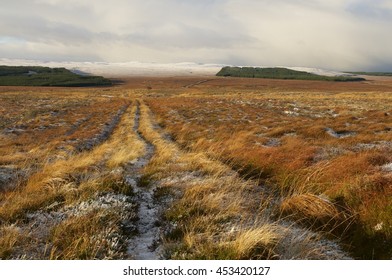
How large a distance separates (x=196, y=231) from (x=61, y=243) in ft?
6.84

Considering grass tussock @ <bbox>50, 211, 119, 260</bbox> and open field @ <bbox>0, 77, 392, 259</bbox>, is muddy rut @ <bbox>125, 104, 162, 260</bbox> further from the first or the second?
grass tussock @ <bbox>50, 211, 119, 260</bbox>

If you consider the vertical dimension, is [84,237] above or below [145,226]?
above

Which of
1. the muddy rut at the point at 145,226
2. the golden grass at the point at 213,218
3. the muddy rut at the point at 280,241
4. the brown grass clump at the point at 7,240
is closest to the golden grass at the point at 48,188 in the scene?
the brown grass clump at the point at 7,240

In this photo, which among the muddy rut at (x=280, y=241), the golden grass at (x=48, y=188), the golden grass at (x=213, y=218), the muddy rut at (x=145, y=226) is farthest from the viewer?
the golden grass at (x=48, y=188)

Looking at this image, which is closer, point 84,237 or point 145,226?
point 84,237

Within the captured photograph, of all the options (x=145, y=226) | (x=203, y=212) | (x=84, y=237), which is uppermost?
(x=84, y=237)

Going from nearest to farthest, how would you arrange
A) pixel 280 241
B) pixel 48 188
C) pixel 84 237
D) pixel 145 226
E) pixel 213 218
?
1. pixel 84 237
2. pixel 280 241
3. pixel 213 218
4. pixel 145 226
5. pixel 48 188

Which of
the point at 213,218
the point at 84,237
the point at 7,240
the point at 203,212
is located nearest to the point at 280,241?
the point at 213,218

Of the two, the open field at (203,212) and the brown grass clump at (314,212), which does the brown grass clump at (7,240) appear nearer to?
the open field at (203,212)

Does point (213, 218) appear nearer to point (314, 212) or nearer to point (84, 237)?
point (314, 212)

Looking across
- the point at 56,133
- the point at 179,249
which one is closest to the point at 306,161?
the point at 179,249

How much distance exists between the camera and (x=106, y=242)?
4680 millimetres

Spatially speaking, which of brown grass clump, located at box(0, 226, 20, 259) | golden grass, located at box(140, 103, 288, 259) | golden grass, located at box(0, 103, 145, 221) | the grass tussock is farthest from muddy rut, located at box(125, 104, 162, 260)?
brown grass clump, located at box(0, 226, 20, 259)
